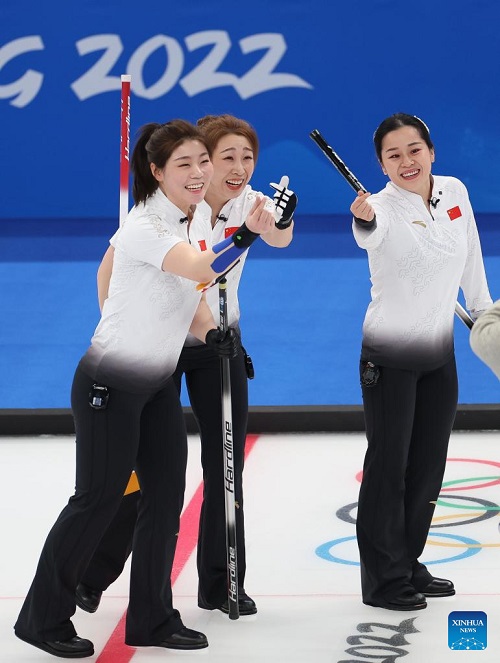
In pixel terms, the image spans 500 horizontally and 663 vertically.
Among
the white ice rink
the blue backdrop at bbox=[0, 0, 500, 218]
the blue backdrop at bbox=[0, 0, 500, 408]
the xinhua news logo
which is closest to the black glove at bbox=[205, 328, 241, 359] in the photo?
the white ice rink

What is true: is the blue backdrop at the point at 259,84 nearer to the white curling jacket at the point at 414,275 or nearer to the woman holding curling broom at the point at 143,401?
the white curling jacket at the point at 414,275

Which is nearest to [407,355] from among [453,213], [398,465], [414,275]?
[414,275]

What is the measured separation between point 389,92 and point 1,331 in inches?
255

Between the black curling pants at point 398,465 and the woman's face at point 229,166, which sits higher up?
the woman's face at point 229,166

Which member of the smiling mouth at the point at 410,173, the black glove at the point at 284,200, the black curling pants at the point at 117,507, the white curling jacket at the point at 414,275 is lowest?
the black curling pants at the point at 117,507

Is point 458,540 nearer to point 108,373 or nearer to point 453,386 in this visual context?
point 453,386

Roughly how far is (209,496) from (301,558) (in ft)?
2.09

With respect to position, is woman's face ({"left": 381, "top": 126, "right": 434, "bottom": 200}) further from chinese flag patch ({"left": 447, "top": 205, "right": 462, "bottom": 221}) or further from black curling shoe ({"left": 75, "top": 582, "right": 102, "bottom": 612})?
black curling shoe ({"left": 75, "top": 582, "right": 102, "bottom": 612})

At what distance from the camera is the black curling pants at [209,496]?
4.20 meters

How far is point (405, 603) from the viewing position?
4.17 metres

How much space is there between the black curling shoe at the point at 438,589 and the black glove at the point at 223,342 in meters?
1.12

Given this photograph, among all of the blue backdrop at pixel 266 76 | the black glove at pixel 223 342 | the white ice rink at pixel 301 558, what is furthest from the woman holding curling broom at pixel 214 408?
the blue backdrop at pixel 266 76

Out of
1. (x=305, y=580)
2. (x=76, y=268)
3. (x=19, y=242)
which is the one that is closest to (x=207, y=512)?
(x=305, y=580)

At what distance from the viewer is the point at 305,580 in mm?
4508
